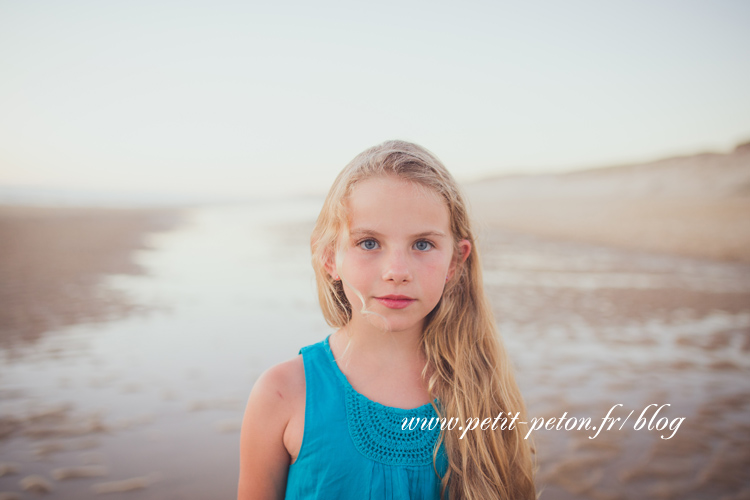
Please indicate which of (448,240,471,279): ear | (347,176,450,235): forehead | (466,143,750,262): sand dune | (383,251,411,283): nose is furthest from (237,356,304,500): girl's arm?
(466,143,750,262): sand dune

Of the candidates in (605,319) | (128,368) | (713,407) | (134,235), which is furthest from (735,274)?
(134,235)

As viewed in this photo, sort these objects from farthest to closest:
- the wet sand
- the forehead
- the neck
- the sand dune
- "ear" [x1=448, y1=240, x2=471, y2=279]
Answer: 1. the sand dune
2. the wet sand
3. "ear" [x1=448, y1=240, x2=471, y2=279]
4. the neck
5. the forehead

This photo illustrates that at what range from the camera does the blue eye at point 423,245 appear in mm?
1589

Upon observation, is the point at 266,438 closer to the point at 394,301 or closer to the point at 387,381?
the point at 387,381

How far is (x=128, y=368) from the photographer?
4.68m

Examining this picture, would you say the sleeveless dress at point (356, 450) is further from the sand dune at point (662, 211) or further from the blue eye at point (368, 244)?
the sand dune at point (662, 211)

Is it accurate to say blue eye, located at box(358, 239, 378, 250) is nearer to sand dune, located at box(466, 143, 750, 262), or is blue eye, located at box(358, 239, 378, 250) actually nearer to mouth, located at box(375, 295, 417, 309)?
mouth, located at box(375, 295, 417, 309)

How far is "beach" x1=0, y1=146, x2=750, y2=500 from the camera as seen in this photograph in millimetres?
3039

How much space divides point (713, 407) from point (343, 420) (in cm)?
438

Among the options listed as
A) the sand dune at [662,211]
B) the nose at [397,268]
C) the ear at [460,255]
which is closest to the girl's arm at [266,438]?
the nose at [397,268]

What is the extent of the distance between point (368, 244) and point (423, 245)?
22 centimetres

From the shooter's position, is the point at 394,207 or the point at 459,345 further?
the point at 459,345

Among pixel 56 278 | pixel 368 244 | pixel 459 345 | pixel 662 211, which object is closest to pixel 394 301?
pixel 368 244

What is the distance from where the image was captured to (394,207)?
5.05 feet
